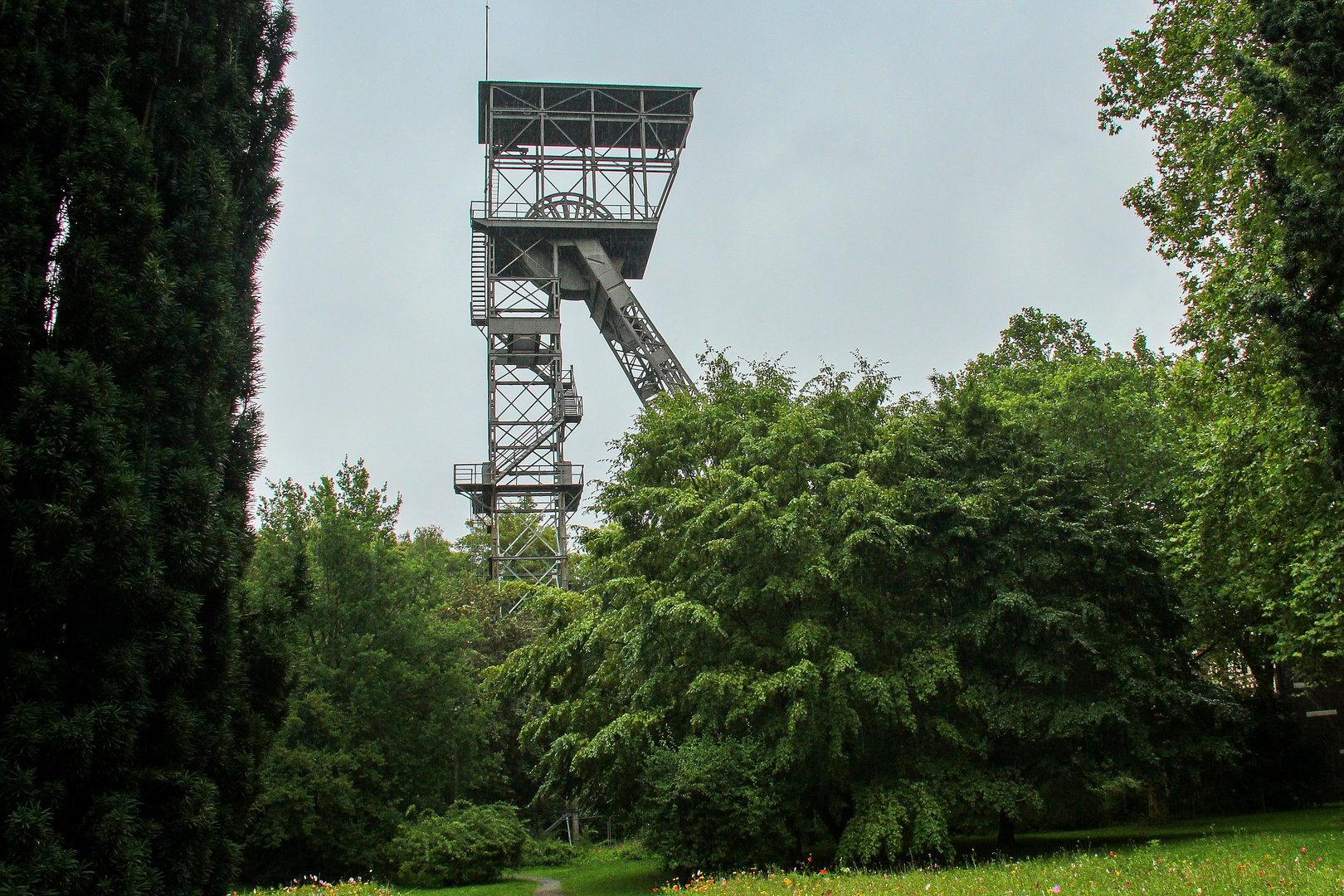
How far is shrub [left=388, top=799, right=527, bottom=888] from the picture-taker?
22.7m

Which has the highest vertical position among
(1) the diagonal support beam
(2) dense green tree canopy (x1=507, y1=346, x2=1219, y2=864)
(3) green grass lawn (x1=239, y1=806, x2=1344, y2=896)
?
(1) the diagonal support beam

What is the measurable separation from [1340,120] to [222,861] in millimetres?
12807

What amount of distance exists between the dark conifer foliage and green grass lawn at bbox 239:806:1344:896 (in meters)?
6.52

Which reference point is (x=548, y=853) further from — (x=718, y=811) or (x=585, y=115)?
(x=585, y=115)

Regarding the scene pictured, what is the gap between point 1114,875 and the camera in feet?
34.1

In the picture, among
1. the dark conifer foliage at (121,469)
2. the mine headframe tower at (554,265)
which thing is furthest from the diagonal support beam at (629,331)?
the dark conifer foliage at (121,469)

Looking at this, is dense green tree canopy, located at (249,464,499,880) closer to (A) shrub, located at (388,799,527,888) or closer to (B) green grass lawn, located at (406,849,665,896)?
(A) shrub, located at (388,799,527,888)

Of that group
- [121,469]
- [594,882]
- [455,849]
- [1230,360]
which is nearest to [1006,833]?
[594,882]

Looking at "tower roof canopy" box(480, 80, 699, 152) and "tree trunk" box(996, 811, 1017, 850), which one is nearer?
"tree trunk" box(996, 811, 1017, 850)

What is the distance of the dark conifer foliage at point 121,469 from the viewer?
20.6ft

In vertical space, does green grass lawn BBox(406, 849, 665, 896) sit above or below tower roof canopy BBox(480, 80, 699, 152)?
below

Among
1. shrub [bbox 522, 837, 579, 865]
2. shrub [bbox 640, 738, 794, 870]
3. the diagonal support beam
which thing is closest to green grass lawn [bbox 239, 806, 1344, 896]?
shrub [bbox 640, 738, 794, 870]

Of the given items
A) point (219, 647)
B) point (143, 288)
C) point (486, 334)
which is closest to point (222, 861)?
point (219, 647)

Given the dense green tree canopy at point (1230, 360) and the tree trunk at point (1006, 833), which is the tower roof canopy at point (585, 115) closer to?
the dense green tree canopy at point (1230, 360)
